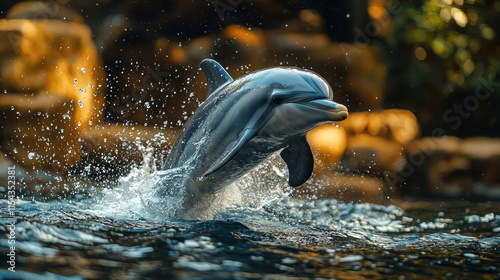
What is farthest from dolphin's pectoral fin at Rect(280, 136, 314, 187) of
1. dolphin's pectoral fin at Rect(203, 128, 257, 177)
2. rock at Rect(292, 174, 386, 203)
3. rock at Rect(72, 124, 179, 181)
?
rock at Rect(72, 124, 179, 181)

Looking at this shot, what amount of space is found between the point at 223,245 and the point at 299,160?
126cm

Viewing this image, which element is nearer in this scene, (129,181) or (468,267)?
(468,267)

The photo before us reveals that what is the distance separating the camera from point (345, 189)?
763 cm

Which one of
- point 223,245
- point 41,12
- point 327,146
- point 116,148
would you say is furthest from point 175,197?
point 41,12

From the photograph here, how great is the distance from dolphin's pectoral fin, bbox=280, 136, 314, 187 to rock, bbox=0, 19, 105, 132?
5194 mm

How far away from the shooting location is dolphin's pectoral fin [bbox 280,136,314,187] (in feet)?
14.2

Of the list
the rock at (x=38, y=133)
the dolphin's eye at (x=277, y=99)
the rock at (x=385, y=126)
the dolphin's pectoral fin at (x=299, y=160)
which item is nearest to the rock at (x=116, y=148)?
the rock at (x=38, y=133)

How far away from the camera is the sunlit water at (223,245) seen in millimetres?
2848

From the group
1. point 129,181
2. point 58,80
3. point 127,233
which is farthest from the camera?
point 58,80

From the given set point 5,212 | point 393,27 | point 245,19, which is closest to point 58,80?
point 245,19

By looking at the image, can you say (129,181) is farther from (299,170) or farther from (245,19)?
(245,19)

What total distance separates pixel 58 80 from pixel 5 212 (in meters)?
4.65

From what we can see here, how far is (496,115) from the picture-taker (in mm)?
9992

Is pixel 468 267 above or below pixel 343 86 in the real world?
below
